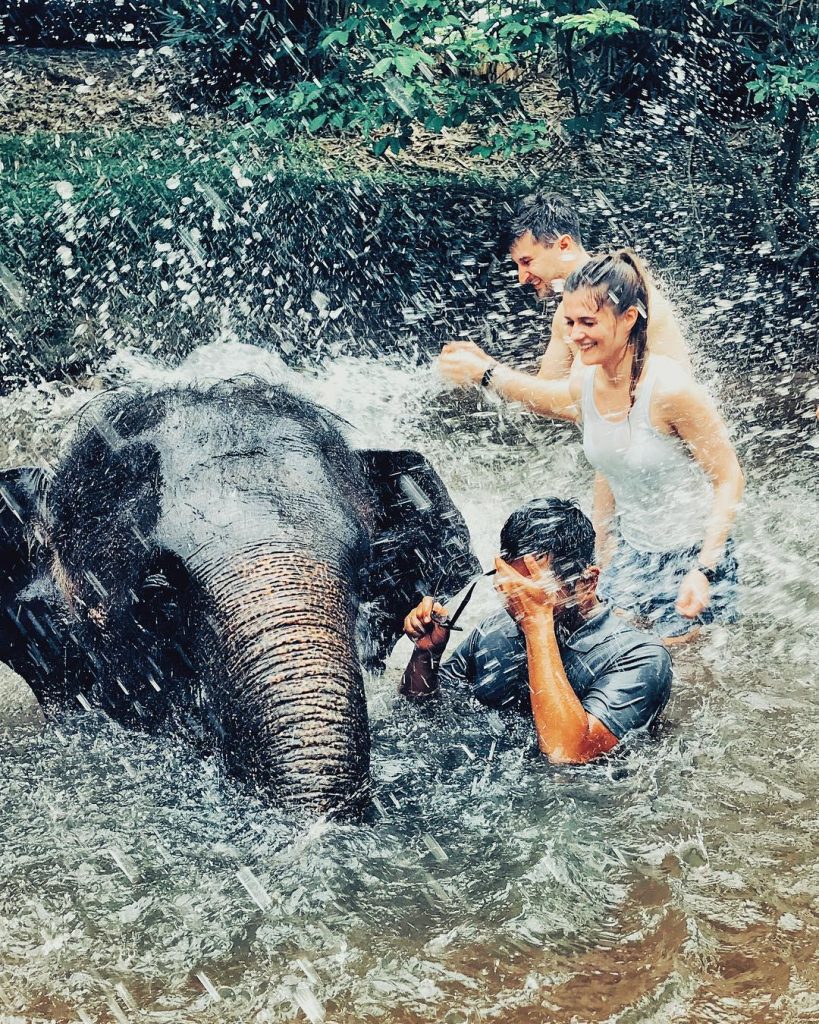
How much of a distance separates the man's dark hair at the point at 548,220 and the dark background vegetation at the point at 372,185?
127 inches

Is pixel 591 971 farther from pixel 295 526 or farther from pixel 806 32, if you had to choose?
pixel 806 32

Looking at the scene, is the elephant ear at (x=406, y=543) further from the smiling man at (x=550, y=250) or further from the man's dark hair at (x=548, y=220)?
the man's dark hair at (x=548, y=220)

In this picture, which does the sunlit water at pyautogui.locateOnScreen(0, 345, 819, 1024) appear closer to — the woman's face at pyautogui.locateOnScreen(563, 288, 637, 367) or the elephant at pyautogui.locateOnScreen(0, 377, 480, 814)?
the elephant at pyautogui.locateOnScreen(0, 377, 480, 814)

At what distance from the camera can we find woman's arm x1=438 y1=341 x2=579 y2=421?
14.0ft

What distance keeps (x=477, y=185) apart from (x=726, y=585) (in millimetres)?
7027

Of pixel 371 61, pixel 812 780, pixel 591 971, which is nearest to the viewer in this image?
pixel 591 971

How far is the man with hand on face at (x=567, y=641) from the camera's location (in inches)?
128

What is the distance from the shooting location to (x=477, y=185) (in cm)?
1018

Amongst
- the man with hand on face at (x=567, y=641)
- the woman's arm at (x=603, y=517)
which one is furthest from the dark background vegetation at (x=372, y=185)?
the man with hand on face at (x=567, y=641)

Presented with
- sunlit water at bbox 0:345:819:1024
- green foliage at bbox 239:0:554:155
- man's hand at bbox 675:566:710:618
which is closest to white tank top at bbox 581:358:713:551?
man's hand at bbox 675:566:710:618

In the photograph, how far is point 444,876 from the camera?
125 inches

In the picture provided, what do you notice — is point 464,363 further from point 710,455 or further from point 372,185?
point 372,185

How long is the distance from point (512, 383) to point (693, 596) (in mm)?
1164

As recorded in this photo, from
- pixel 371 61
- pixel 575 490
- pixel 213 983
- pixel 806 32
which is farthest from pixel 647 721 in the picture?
pixel 806 32
